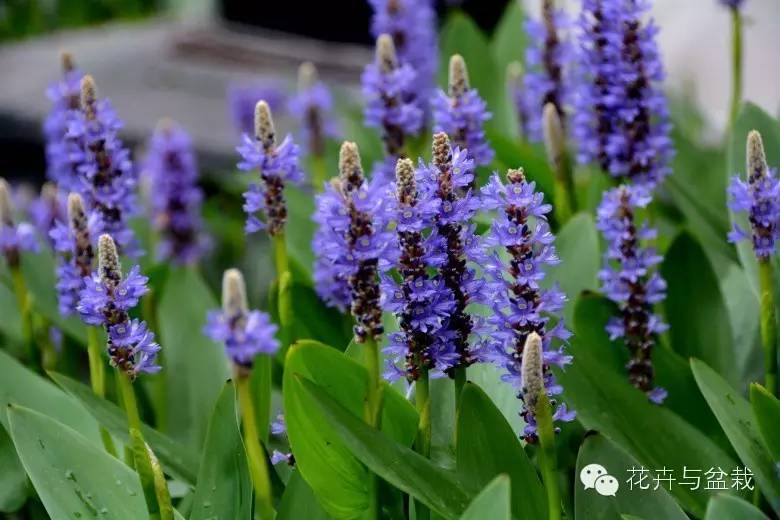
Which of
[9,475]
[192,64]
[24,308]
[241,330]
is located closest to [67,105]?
[24,308]

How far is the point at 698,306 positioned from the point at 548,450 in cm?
80

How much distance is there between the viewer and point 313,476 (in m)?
1.68

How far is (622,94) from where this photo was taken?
222 centimetres

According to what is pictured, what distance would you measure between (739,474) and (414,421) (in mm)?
527

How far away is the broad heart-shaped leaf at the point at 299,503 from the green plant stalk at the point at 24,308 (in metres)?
0.84

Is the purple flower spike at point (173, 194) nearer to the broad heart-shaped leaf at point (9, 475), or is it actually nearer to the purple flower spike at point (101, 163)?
the purple flower spike at point (101, 163)

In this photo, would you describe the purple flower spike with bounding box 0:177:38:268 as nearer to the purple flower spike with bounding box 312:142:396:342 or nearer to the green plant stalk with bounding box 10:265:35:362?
the green plant stalk with bounding box 10:265:35:362

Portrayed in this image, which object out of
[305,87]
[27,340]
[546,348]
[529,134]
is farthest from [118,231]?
[529,134]

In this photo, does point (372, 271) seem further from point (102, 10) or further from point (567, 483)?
point (102, 10)

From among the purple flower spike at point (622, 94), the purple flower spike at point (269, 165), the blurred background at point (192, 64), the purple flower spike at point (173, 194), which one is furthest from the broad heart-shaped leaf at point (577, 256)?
the blurred background at point (192, 64)

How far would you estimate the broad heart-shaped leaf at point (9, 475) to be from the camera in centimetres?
199

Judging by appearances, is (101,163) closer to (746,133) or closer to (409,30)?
(409,30)

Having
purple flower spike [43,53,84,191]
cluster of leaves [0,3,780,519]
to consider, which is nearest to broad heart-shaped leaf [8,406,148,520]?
cluster of leaves [0,3,780,519]

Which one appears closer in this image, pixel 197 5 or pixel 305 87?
pixel 305 87
